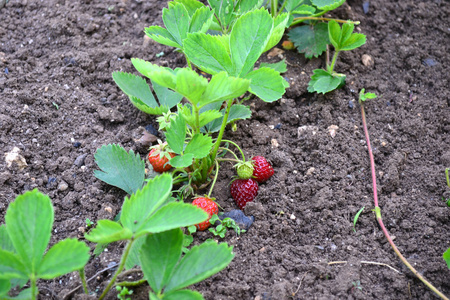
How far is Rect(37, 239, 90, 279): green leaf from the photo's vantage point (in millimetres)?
1168

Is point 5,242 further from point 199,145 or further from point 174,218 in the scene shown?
point 199,145

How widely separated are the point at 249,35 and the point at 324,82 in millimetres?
761

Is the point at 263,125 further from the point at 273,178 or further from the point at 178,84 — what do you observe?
the point at 178,84

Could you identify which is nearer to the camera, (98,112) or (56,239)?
(56,239)

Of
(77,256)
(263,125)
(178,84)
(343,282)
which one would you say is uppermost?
(178,84)

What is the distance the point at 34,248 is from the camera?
119 cm

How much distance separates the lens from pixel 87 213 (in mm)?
1738

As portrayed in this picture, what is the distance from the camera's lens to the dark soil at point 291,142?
158 cm

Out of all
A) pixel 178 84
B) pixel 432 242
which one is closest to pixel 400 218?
pixel 432 242

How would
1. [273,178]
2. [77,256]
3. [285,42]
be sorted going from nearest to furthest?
[77,256] < [273,178] < [285,42]

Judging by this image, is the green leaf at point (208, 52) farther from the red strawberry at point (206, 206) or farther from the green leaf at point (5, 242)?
the green leaf at point (5, 242)

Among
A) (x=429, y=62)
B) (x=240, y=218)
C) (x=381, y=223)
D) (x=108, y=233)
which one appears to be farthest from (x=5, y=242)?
(x=429, y=62)

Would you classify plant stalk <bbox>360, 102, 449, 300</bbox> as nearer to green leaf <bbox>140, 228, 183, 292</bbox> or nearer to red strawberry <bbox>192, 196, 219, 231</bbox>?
red strawberry <bbox>192, 196, 219, 231</bbox>

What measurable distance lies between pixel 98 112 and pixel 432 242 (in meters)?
1.60
